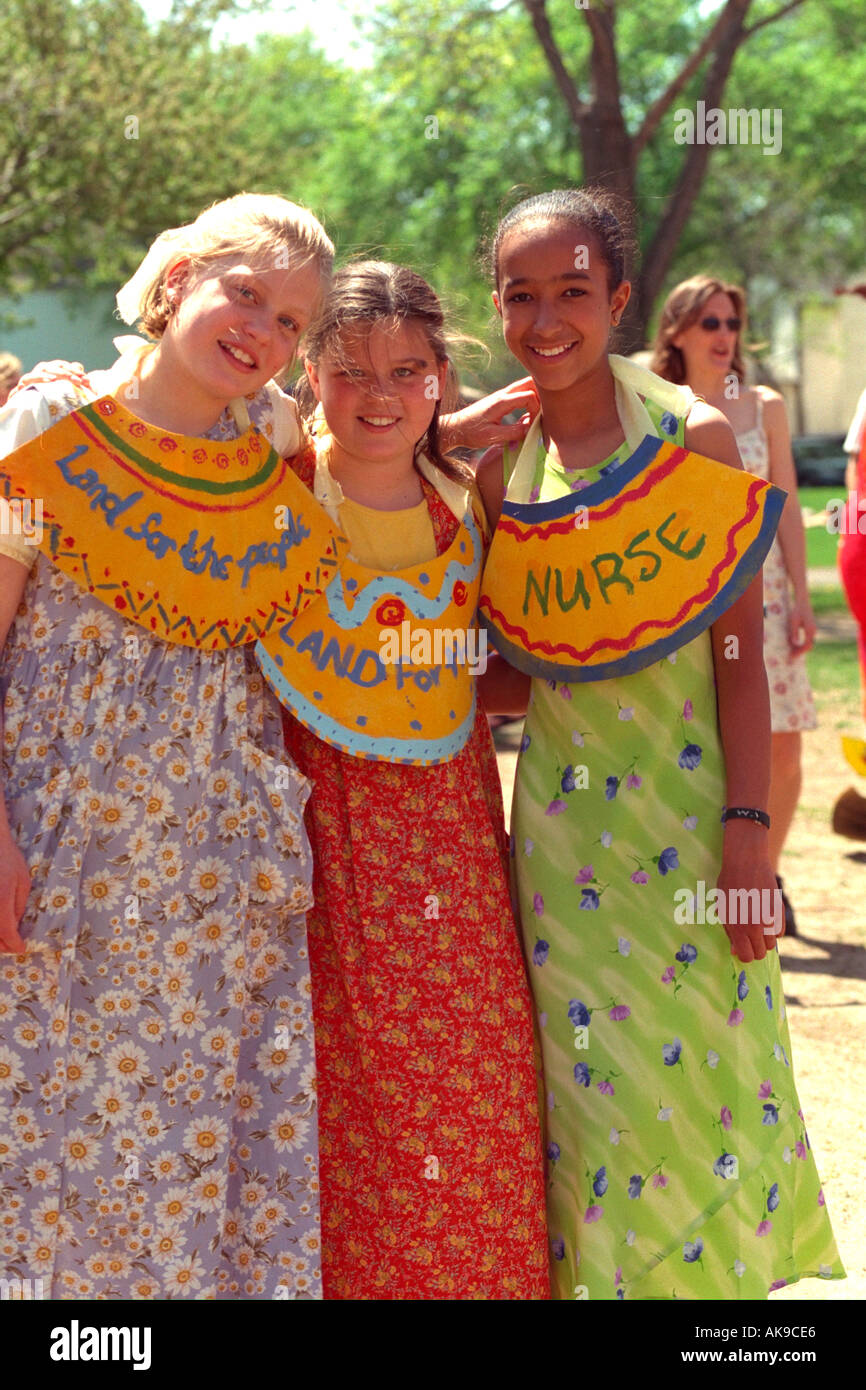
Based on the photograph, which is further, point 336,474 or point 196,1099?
point 336,474

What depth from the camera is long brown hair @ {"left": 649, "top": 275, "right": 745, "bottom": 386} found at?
15.8 feet

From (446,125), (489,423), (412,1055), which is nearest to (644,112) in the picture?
(446,125)

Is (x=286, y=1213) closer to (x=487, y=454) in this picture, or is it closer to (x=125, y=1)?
(x=487, y=454)

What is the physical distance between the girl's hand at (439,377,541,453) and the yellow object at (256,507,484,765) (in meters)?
0.25

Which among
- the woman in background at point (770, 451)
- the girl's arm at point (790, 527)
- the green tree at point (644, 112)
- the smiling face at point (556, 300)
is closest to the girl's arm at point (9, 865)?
the smiling face at point (556, 300)

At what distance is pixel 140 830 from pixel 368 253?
1.11 meters

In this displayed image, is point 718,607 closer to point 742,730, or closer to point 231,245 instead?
point 742,730

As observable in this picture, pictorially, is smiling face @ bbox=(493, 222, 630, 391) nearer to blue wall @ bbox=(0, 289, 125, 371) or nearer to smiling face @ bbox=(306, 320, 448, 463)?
smiling face @ bbox=(306, 320, 448, 463)

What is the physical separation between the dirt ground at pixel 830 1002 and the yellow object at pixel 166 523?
1749 mm

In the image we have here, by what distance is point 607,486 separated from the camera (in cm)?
240

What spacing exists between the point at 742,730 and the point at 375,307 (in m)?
0.90
